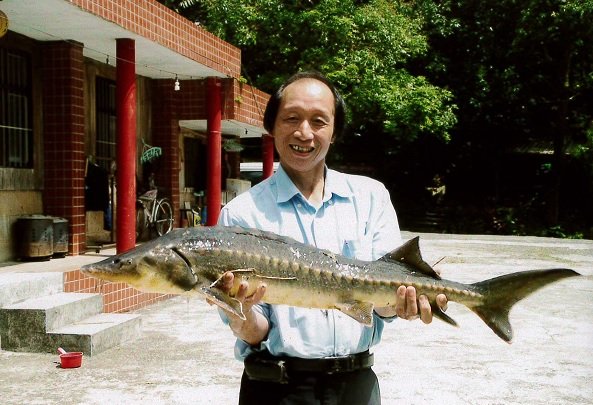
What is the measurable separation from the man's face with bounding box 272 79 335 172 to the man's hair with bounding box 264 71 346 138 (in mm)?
32

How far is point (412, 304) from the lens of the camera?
8.39 feet

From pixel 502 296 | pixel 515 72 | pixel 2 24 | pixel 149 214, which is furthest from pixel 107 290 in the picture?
pixel 515 72

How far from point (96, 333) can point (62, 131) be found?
4.64 meters

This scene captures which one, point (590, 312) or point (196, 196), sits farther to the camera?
point (196, 196)

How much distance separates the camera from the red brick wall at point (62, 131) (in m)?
10.3

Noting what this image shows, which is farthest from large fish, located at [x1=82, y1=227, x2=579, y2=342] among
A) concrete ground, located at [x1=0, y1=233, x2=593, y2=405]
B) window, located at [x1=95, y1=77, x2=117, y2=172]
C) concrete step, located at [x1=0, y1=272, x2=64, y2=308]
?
window, located at [x1=95, y1=77, x2=117, y2=172]

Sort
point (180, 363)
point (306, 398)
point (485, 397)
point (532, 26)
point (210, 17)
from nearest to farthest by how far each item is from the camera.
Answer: point (306, 398)
point (485, 397)
point (180, 363)
point (210, 17)
point (532, 26)

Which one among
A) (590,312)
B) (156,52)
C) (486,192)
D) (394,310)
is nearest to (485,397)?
(394,310)

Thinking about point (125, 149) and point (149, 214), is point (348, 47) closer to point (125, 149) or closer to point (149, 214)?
point (149, 214)

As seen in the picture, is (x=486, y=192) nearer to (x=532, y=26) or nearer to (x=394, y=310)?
(x=532, y=26)

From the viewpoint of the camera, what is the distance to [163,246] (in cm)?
234

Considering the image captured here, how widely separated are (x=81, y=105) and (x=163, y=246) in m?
8.93

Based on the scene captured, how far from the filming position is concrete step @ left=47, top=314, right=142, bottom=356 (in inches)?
263

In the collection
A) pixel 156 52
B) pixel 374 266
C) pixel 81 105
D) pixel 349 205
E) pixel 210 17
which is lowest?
pixel 374 266
